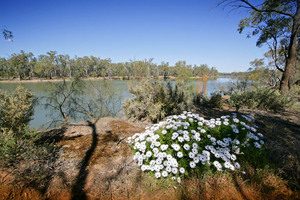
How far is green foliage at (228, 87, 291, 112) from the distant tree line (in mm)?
3404

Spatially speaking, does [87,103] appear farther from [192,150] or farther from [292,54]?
[292,54]

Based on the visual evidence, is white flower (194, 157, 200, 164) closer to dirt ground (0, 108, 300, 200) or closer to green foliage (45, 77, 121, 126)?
dirt ground (0, 108, 300, 200)

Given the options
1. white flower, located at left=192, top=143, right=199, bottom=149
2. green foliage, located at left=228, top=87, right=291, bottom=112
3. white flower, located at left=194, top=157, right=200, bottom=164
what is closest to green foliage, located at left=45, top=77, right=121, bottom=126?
white flower, located at left=192, top=143, right=199, bottom=149

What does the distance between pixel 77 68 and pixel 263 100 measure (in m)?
21.7

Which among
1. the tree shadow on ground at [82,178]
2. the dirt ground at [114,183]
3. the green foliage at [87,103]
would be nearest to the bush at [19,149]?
the dirt ground at [114,183]

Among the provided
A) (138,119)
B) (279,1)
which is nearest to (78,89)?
(138,119)

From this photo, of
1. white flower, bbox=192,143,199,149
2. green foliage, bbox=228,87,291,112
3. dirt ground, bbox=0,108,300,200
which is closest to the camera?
dirt ground, bbox=0,108,300,200

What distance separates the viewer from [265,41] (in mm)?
10289

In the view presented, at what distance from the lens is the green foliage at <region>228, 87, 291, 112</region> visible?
6.20m

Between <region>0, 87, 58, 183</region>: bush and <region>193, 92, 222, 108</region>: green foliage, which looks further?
<region>193, 92, 222, 108</region>: green foliage

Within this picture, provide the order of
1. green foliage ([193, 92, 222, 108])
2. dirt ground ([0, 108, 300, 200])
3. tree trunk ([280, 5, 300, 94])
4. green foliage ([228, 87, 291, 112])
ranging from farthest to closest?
green foliage ([193, 92, 222, 108]) < tree trunk ([280, 5, 300, 94]) < green foliage ([228, 87, 291, 112]) < dirt ground ([0, 108, 300, 200])

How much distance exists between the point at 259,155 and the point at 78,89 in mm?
7387

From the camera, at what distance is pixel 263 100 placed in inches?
258

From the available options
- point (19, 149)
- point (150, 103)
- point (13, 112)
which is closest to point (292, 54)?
point (150, 103)
